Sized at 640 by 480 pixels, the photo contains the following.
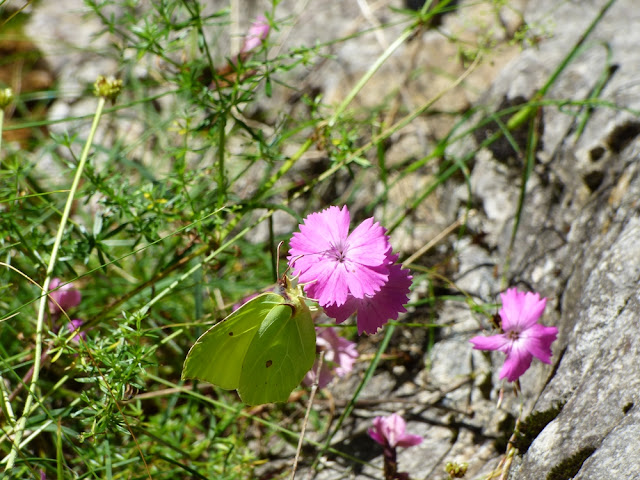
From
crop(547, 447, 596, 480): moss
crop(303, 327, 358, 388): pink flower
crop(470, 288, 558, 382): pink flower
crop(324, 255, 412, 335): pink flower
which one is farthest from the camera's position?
crop(303, 327, 358, 388): pink flower

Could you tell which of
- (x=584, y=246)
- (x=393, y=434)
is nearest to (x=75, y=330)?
(x=393, y=434)

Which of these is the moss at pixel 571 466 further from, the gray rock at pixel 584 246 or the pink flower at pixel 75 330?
the pink flower at pixel 75 330

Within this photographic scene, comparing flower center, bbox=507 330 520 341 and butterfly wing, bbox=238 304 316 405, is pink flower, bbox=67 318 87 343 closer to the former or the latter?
butterfly wing, bbox=238 304 316 405

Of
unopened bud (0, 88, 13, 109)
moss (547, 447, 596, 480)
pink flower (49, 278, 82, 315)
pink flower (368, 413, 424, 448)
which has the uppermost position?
unopened bud (0, 88, 13, 109)

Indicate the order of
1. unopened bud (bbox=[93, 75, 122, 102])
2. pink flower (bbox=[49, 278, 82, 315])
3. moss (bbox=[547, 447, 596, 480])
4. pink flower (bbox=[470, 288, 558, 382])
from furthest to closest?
1. pink flower (bbox=[49, 278, 82, 315])
2. unopened bud (bbox=[93, 75, 122, 102])
3. pink flower (bbox=[470, 288, 558, 382])
4. moss (bbox=[547, 447, 596, 480])

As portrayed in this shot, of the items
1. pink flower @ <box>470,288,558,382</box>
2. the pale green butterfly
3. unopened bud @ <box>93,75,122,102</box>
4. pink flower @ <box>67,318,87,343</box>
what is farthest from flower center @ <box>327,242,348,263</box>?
unopened bud @ <box>93,75,122,102</box>

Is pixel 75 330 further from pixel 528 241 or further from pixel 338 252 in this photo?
pixel 528 241

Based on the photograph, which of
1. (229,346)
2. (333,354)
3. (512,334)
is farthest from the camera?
(333,354)
